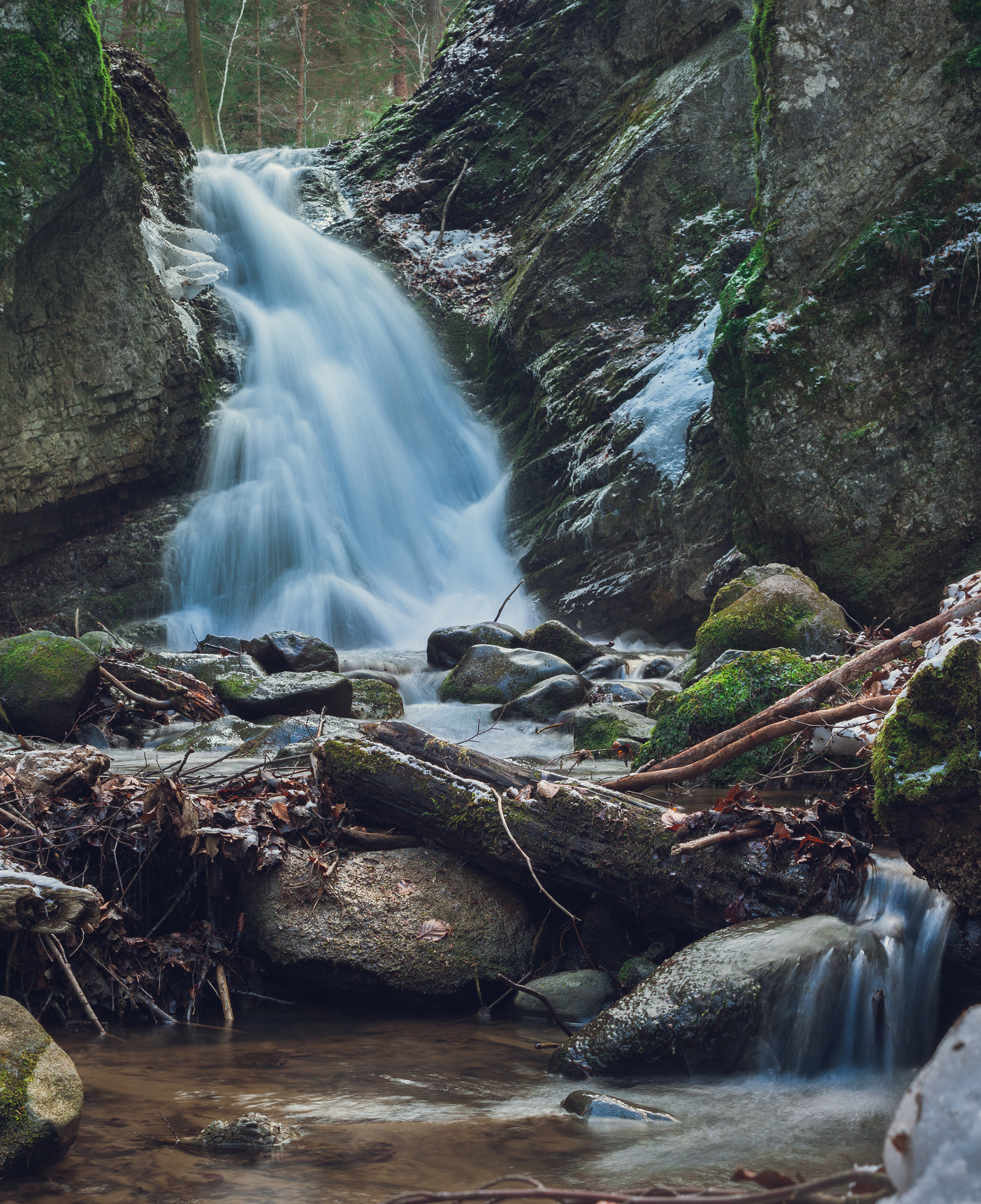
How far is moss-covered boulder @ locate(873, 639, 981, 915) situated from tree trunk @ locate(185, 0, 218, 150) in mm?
24931

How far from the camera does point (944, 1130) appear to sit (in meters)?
0.99

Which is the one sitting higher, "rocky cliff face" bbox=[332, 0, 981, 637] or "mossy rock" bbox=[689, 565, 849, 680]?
"rocky cliff face" bbox=[332, 0, 981, 637]

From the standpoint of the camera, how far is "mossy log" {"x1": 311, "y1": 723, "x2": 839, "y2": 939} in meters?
3.18

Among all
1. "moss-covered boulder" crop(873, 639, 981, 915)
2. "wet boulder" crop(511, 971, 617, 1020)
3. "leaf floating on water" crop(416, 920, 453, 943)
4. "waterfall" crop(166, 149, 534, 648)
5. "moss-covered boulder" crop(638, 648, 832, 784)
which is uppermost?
"waterfall" crop(166, 149, 534, 648)

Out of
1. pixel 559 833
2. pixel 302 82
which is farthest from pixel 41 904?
pixel 302 82

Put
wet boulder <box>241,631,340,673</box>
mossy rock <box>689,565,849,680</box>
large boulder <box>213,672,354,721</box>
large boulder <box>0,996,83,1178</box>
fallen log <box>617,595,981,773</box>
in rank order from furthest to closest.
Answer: wet boulder <box>241,631,340,673</box>
large boulder <box>213,672,354,721</box>
mossy rock <box>689,565,849,680</box>
fallen log <box>617,595,981,773</box>
large boulder <box>0,996,83,1178</box>

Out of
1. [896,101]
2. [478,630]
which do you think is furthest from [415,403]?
[896,101]

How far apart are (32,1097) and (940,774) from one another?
2.53 m

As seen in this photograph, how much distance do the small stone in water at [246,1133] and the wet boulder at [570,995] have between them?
1.15m

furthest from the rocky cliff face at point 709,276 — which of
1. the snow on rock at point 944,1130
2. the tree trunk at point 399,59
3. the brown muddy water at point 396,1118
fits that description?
the tree trunk at point 399,59

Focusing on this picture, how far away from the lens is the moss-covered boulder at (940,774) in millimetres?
2625

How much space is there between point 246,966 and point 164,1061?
641 mm

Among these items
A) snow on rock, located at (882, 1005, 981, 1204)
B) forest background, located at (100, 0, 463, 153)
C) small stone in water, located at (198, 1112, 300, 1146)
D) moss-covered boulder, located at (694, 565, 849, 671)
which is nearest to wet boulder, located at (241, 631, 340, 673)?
moss-covered boulder, located at (694, 565, 849, 671)

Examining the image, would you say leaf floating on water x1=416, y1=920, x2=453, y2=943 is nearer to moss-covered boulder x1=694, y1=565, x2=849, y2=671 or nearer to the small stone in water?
the small stone in water
